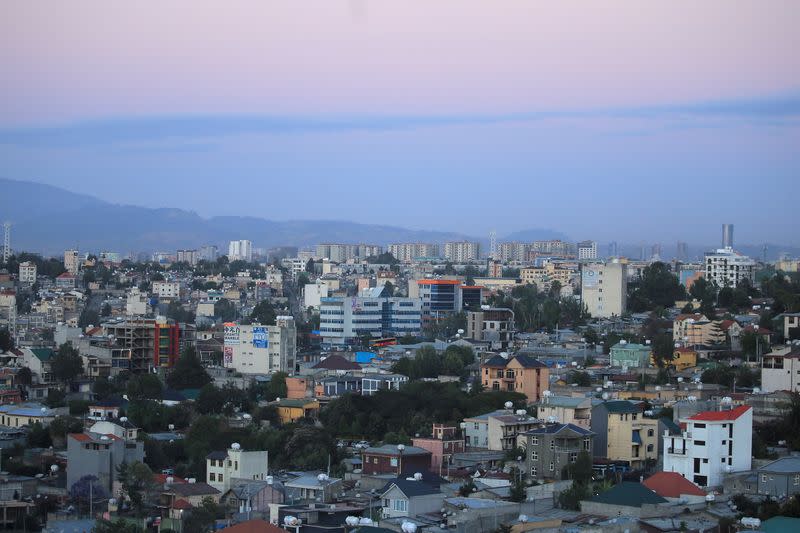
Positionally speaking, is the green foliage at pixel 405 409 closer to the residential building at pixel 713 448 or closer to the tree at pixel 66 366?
the residential building at pixel 713 448

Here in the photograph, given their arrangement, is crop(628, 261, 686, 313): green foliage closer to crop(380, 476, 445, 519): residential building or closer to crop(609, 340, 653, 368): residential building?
crop(609, 340, 653, 368): residential building

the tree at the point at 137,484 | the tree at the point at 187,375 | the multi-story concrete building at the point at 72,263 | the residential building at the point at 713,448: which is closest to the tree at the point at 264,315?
the tree at the point at 187,375

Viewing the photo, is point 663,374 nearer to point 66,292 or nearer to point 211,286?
point 66,292

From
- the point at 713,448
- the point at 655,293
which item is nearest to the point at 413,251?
the point at 655,293

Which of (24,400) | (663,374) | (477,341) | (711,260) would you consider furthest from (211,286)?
(663,374)

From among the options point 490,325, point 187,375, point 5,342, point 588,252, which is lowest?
point 187,375

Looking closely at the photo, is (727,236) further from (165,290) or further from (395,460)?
(395,460)
